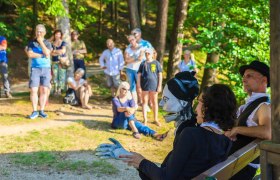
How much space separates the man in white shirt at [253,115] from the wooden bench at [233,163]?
14cm

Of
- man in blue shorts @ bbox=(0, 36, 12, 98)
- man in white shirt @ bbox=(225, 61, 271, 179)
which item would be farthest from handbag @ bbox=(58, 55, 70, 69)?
man in white shirt @ bbox=(225, 61, 271, 179)

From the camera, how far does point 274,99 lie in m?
2.99

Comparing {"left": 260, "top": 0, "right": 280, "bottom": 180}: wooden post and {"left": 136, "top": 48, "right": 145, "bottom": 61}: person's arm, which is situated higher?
{"left": 136, "top": 48, "right": 145, "bottom": 61}: person's arm

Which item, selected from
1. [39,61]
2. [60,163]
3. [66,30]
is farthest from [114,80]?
[60,163]

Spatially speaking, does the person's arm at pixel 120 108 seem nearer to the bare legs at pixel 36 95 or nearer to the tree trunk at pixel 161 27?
the bare legs at pixel 36 95

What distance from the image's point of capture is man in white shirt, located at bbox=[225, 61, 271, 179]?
3.77m

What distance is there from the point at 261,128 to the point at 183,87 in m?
0.89

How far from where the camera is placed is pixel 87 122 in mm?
9789

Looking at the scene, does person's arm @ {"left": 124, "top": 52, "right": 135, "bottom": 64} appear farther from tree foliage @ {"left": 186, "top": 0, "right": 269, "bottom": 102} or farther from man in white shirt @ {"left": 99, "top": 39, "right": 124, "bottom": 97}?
tree foliage @ {"left": 186, "top": 0, "right": 269, "bottom": 102}

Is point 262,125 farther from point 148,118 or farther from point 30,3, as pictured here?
point 30,3

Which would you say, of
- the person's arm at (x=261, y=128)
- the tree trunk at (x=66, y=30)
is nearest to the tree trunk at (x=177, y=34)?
the tree trunk at (x=66, y=30)

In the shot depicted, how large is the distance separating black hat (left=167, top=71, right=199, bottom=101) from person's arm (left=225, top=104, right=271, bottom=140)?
1.98ft

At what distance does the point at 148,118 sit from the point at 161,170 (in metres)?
7.43

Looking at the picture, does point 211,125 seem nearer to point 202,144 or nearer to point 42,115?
point 202,144
